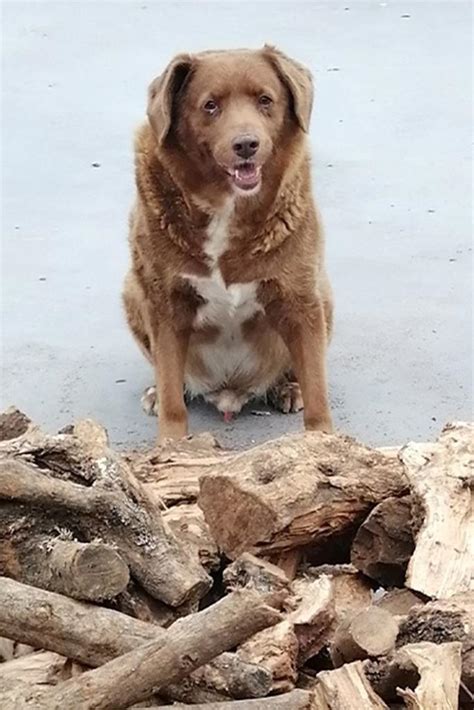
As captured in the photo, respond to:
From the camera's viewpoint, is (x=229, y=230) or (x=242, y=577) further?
(x=229, y=230)

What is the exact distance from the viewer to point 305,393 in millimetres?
3693

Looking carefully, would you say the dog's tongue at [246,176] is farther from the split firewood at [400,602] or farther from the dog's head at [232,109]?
the split firewood at [400,602]

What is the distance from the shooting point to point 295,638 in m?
2.16

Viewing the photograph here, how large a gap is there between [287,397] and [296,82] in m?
0.89

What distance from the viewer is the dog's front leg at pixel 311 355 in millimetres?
3662

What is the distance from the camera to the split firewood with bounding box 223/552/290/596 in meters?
2.33

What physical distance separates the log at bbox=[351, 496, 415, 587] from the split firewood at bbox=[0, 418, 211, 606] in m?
0.31

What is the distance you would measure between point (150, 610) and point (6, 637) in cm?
25

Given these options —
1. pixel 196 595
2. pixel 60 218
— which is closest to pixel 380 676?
pixel 196 595

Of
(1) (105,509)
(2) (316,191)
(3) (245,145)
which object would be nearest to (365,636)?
(1) (105,509)

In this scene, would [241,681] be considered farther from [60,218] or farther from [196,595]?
[60,218]

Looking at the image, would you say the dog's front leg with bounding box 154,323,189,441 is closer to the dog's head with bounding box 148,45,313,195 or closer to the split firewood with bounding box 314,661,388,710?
the dog's head with bounding box 148,45,313,195

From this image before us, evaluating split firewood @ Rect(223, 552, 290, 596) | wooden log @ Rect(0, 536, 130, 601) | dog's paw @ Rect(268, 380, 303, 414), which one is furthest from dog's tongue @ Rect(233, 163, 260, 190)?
wooden log @ Rect(0, 536, 130, 601)

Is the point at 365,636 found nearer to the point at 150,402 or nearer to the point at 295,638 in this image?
the point at 295,638
